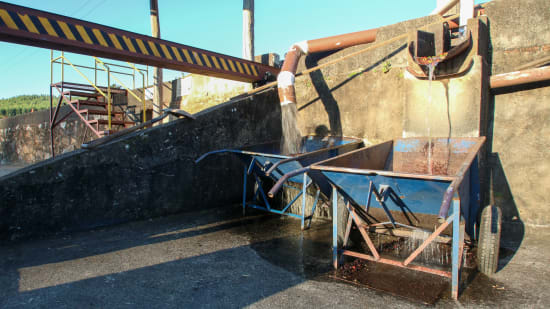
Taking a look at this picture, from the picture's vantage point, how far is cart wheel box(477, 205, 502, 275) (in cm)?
342

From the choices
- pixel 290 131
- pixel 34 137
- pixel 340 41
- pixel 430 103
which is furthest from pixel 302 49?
pixel 34 137

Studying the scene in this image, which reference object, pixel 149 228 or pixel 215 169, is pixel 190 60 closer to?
pixel 215 169

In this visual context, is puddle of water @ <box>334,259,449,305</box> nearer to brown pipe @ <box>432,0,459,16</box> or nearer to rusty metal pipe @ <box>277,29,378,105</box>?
rusty metal pipe @ <box>277,29,378,105</box>

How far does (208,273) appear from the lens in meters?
3.59

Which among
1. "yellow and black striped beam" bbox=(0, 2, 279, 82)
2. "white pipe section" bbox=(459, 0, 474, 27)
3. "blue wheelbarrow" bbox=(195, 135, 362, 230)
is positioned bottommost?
"blue wheelbarrow" bbox=(195, 135, 362, 230)

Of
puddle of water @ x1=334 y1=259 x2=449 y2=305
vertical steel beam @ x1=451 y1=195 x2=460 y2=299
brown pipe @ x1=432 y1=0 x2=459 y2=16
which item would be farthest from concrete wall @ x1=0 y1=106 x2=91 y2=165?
vertical steel beam @ x1=451 y1=195 x2=460 y2=299

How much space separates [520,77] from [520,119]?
703 millimetres

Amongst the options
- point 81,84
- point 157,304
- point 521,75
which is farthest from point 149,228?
point 521,75

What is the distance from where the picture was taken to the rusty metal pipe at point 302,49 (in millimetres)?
6250

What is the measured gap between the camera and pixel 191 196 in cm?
631

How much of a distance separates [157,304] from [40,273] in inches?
64.7

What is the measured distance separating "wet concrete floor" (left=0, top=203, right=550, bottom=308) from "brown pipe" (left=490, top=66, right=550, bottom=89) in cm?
223

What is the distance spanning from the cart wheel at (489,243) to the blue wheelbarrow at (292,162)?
1735 millimetres

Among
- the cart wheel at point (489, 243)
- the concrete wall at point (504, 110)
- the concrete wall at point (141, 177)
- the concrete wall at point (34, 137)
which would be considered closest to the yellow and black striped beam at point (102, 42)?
the concrete wall at point (141, 177)
